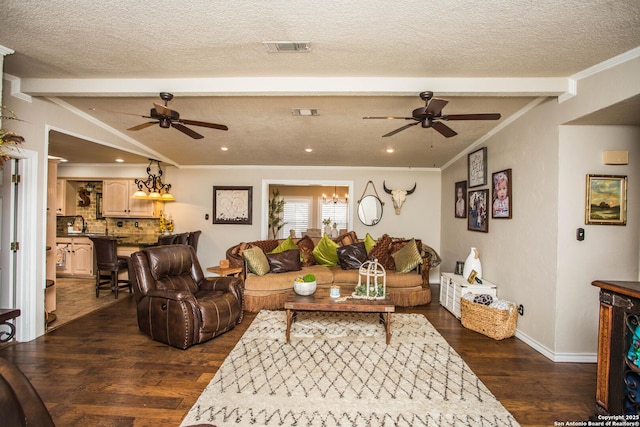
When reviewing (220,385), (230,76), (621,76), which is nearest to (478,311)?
(621,76)

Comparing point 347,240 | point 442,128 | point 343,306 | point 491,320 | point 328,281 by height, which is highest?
point 442,128

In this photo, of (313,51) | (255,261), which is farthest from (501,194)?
(255,261)

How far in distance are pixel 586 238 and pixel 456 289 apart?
5.51 feet

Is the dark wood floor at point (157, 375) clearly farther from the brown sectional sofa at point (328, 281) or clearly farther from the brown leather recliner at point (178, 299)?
the brown sectional sofa at point (328, 281)

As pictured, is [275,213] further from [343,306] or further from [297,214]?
[343,306]

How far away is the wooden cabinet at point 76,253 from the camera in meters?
6.18

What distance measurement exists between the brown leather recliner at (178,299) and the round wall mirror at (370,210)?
3.41 metres

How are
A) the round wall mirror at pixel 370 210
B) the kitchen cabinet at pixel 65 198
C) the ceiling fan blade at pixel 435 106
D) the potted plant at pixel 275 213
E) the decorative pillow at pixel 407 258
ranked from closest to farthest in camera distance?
the ceiling fan blade at pixel 435 106 → the decorative pillow at pixel 407 258 → the round wall mirror at pixel 370 210 → the kitchen cabinet at pixel 65 198 → the potted plant at pixel 275 213

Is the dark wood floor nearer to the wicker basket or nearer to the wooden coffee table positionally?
the wicker basket

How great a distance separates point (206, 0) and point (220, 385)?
2.78 metres

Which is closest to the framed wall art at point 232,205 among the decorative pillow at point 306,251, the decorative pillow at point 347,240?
the decorative pillow at point 306,251

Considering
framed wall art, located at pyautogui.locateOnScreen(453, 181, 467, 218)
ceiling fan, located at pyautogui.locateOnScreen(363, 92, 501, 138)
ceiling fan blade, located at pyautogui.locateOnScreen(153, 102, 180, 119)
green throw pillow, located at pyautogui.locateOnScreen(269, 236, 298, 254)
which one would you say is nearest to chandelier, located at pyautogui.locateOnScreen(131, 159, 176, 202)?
green throw pillow, located at pyautogui.locateOnScreen(269, 236, 298, 254)

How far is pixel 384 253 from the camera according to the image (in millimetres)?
5301

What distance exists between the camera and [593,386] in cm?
253
